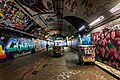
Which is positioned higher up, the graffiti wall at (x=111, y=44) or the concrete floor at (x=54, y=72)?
the graffiti wall at (x=111, y=44)

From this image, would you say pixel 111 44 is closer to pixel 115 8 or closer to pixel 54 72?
pixel 115 8

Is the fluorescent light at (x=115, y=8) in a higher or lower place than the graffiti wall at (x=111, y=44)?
higher

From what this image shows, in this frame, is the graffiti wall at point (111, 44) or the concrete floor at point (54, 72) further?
the graffiti wall at point (111, 44)

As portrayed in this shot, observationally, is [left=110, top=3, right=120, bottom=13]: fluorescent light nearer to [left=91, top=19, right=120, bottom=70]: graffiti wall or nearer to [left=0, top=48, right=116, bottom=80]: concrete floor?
[left=91, top=19, right=120, bottom=70]: graffiti wall

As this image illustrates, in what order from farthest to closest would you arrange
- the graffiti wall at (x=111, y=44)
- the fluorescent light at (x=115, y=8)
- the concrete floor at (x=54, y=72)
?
the graffiti wall at (x=111, y=44)
the fluorescent light at (x=115, y=8)
the concrete floor at (x=54, y=72)

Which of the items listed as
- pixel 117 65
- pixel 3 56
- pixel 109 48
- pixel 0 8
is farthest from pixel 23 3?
pixel 117 65

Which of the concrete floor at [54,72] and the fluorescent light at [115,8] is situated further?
the fluorescent light at [115,8]

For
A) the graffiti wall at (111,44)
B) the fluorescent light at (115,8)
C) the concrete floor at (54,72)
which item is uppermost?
the fluorescent light at (115,8)

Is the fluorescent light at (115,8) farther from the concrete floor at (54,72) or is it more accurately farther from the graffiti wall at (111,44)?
the concrete floor at (54,72)

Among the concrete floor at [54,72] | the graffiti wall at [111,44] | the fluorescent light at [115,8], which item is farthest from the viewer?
the graffiti wall at [111,44]

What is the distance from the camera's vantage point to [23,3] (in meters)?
12.8

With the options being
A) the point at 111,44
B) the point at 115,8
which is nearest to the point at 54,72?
the point at 111,44

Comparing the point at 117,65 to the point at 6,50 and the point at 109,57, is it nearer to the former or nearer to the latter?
the point at 109,57

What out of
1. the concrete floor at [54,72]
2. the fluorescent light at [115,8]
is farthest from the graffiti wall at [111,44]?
the concrete floor at [54,72]
